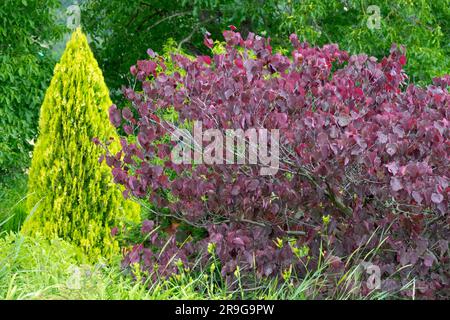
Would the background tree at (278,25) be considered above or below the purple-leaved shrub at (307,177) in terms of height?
below

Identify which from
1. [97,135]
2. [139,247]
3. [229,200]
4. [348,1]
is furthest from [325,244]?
[348,1]

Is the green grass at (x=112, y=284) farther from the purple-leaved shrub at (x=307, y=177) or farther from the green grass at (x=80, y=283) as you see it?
the purple-leaved shrub at (x=307, y=177)

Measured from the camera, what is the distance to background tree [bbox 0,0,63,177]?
802 centimetres

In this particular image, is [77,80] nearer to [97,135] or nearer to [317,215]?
[97,135]

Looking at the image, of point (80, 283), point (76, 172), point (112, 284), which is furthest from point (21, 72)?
point (80, 283)

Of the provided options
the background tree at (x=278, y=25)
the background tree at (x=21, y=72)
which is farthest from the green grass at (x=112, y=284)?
the background tree at (x=278, y=25)

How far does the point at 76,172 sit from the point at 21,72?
277 centimetres

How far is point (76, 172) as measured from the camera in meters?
5.70

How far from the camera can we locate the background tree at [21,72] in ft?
26.3

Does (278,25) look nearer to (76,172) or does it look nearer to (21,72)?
(21,72)

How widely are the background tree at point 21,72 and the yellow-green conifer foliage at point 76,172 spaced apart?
215 centimetres

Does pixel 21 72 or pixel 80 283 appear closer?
pixel 80 283
